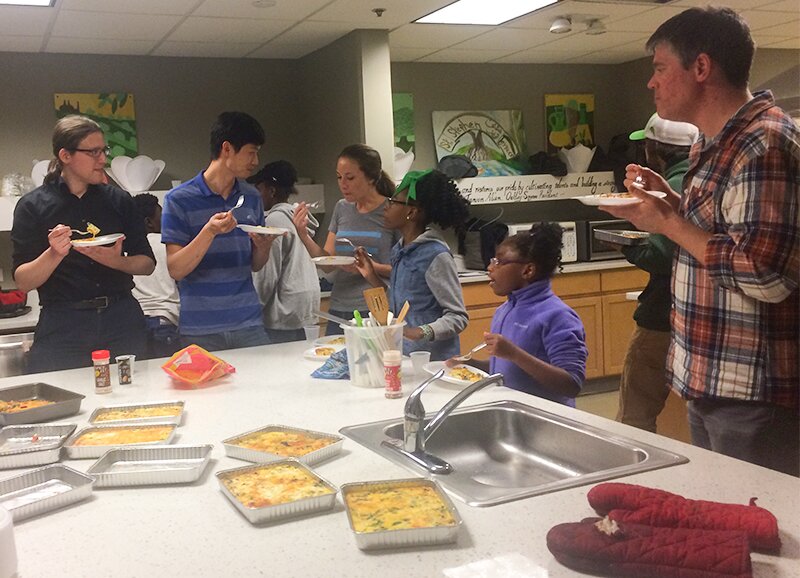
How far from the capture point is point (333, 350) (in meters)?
2.39

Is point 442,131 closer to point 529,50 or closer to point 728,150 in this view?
point 529,50

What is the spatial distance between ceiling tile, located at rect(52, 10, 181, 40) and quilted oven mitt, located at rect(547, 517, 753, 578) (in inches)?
131

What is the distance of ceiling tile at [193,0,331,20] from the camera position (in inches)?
132

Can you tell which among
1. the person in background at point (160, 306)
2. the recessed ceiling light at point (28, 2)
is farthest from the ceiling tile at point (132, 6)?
the person in background at point (160, 306)

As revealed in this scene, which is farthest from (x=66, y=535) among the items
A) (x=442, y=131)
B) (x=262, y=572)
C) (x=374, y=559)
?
(x=442, y=131)

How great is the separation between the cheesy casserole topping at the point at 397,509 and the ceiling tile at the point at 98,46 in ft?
11.6

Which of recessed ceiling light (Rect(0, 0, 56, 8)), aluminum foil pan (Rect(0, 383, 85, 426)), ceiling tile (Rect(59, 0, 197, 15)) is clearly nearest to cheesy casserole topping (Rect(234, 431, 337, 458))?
aluminum foil pan (Rect(0, 383, 85, 426))

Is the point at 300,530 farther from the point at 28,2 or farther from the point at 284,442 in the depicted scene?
the point at 28,2

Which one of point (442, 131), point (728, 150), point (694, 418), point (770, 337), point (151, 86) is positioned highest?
point (151, 86)

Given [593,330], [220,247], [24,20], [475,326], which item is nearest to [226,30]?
[24,20]

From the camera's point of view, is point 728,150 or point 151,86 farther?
point 151,86

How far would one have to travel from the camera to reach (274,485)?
1.27 metres

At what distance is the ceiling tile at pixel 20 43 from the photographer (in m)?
3.79

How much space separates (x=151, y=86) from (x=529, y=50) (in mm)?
2495
